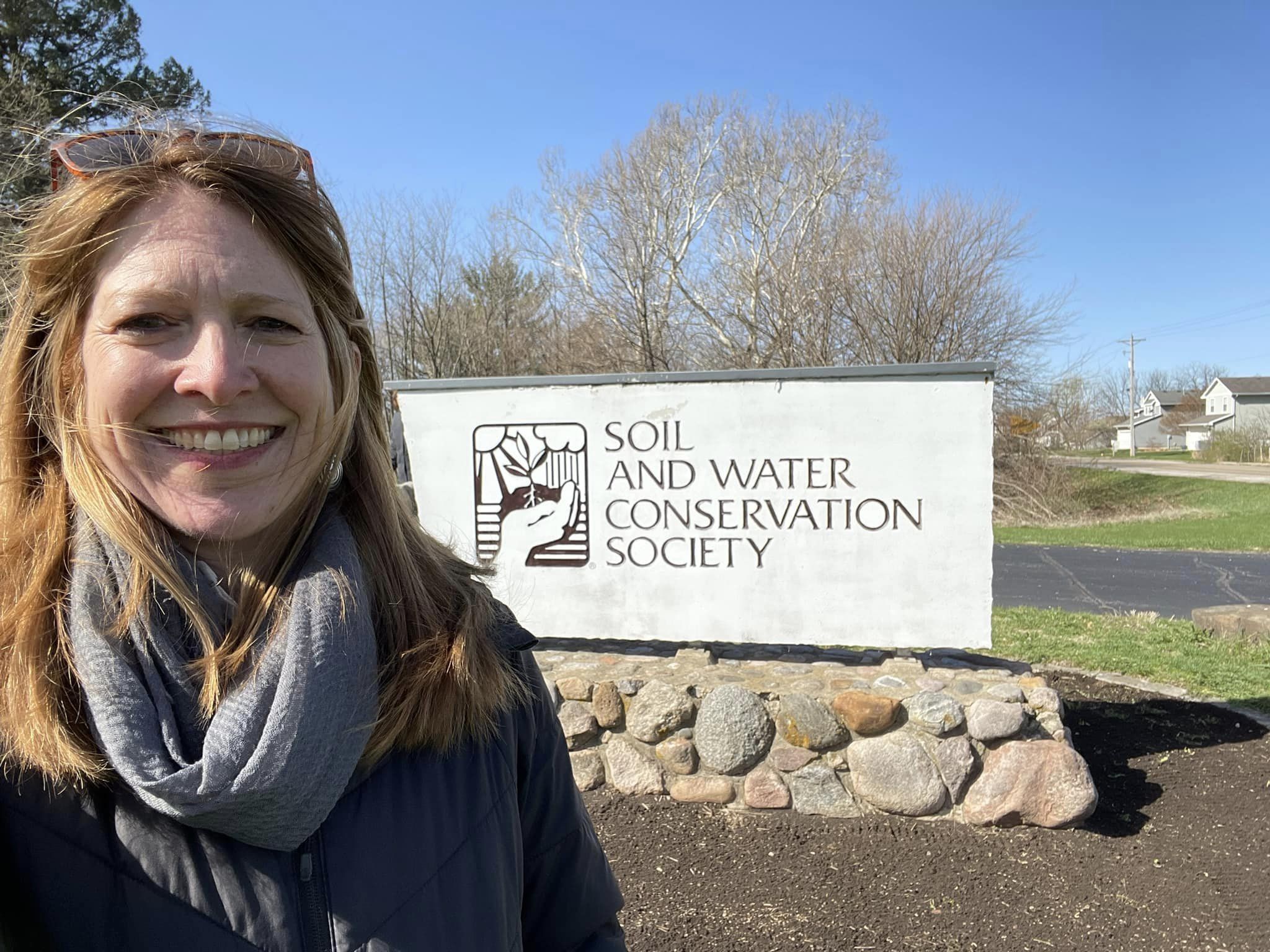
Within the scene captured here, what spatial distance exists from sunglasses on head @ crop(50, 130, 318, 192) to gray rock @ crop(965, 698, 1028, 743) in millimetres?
3720

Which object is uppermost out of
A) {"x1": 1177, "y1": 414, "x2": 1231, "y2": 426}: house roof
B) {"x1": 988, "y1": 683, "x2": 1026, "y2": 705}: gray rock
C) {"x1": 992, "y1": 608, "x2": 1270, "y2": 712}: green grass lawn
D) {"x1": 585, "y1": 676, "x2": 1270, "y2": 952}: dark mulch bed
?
{"x1": 1177, "y1": 414, "x2": 1231, "y2": 426}: house roof

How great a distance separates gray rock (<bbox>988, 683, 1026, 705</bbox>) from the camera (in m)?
4.00

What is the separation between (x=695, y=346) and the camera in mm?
20750

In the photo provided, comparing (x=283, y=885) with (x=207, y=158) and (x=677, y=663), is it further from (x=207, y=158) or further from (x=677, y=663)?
(x=677, y=663)

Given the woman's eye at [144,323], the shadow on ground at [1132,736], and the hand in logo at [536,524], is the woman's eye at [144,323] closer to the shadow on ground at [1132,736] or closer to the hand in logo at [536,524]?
the hand in logo at [536,524]

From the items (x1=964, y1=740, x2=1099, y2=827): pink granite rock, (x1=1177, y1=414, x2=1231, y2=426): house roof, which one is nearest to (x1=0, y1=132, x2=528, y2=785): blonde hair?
(x1=964, y1=740, x2=1099, y2=827): pink granite rock

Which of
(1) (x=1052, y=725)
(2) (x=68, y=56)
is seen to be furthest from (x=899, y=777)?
(2) (x=68, y=56)

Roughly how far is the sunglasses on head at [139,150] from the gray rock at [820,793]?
3584 millimetres

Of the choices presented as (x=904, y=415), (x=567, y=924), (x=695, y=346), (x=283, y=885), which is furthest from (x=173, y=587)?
(x=695, y=346)

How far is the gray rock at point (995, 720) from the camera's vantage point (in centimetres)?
394

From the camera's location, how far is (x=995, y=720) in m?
3.96

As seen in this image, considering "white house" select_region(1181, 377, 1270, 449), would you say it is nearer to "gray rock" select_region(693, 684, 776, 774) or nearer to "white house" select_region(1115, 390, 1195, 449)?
"white house" select_region(1115, 390, 1195, 449)

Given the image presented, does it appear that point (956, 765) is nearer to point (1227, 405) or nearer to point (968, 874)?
point (968, 874)

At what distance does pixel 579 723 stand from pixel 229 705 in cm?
339
